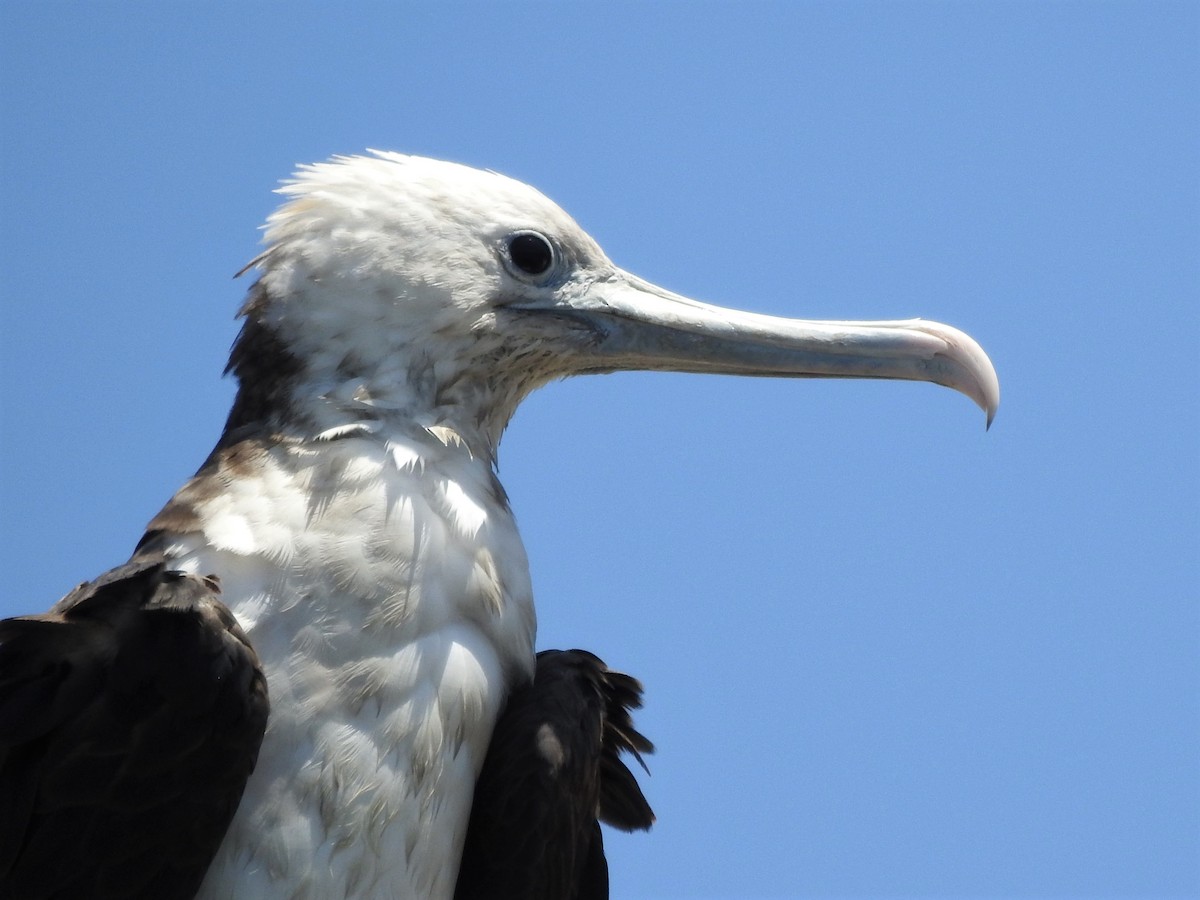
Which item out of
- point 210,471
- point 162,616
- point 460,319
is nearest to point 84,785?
point 162,616

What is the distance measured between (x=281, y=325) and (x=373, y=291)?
23 centimetres

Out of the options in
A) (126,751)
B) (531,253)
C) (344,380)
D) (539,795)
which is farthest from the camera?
(531,253)

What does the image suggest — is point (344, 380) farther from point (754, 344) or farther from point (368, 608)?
point (754, 344)

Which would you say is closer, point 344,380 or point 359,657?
point 359,657

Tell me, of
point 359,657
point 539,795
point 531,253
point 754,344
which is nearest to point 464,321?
point 531,253

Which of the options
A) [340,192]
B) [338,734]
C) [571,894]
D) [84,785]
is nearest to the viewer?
[84,785]

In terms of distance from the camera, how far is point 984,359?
4.08 meters

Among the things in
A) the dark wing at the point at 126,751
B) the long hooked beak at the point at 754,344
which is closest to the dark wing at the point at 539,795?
the dark wing at the point at 126,751

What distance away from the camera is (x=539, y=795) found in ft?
11.7

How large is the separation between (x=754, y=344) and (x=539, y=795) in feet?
4.03

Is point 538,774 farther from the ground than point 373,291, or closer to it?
closer to it

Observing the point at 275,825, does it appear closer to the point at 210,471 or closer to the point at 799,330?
the point at 210,471

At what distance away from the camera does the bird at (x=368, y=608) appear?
3.20 metres

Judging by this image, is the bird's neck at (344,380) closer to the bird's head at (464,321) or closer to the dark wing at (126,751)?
the bird's head at (464,321)
